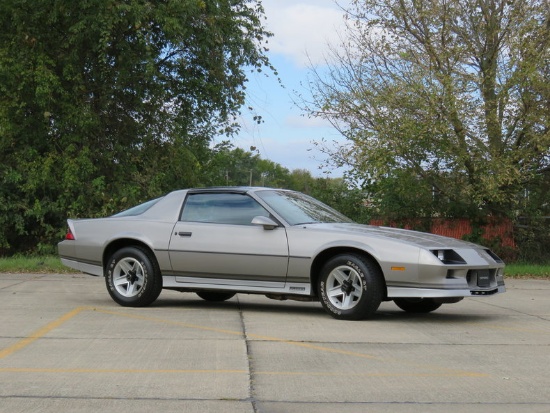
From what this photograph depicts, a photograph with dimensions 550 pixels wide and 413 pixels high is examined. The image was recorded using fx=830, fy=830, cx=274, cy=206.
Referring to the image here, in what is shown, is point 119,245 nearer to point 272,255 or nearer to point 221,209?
point 221,209

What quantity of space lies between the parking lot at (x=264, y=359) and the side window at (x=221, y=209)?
1167 millimetres

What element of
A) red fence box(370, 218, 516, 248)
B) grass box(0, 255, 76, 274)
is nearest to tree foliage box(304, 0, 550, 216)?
red fence box(370, 218, 516, 248)

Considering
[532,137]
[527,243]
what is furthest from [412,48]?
[527,243]

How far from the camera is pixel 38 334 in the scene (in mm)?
8383

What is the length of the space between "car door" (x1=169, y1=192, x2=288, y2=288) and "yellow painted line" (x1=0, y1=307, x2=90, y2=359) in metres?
1.37

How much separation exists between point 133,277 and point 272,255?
2.05 metres

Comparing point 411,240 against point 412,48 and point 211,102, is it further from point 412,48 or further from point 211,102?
point 211,102

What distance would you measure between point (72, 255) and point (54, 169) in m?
12.2

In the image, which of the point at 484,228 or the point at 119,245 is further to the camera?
the point at 484,228

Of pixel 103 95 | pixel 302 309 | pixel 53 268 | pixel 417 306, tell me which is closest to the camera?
pixel 417 306

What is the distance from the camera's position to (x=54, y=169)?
2283 centimetres

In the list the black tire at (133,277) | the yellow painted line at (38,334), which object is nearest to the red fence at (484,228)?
the black tire at (133,277)

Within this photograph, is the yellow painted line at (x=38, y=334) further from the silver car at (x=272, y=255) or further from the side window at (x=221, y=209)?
the side window at (x=221, y=209)

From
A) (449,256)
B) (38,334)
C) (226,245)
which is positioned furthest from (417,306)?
(38,334)
